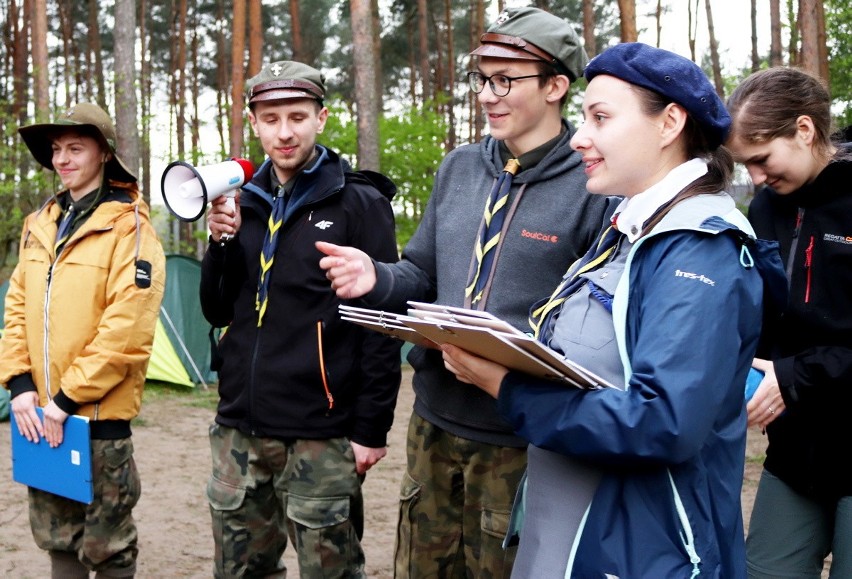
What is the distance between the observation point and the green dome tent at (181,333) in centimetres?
1083

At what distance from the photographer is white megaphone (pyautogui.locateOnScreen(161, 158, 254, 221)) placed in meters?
3.22

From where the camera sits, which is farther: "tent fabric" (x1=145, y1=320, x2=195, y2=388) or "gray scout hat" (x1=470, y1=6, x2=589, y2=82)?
"tent fabric" (x1=145, y1=320, x2=195, y2=388)

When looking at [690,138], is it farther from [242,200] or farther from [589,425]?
[242,200]

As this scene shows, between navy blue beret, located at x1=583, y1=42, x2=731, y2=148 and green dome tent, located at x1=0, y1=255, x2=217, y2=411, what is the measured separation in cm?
939

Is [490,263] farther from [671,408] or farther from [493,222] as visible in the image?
[671,408]

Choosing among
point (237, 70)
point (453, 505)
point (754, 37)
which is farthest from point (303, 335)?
point (754, 37)

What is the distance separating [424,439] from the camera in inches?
124

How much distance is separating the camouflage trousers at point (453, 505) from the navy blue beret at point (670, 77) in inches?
52.6

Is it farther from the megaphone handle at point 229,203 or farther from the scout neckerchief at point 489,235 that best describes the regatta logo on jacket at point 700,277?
the megaphone handle at point 229,203

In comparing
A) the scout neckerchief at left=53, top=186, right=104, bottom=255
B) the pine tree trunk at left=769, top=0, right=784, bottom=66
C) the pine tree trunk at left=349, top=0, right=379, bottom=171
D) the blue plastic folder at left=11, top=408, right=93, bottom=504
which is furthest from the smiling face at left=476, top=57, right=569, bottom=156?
the pine tree trunk at left=769, top=0, right=784, bottom=66

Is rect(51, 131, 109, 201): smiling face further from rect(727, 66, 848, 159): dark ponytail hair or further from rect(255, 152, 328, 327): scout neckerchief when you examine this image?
rect(727, 66, 848, 159): dark ponytail hair

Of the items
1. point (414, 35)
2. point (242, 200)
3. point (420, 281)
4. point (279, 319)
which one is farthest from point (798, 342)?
point (414, 35)

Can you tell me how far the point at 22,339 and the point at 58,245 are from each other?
0.47 m

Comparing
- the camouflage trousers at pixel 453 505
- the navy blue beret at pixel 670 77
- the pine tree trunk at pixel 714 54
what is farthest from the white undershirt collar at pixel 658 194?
the pine tree trunk at pixel 714 54
